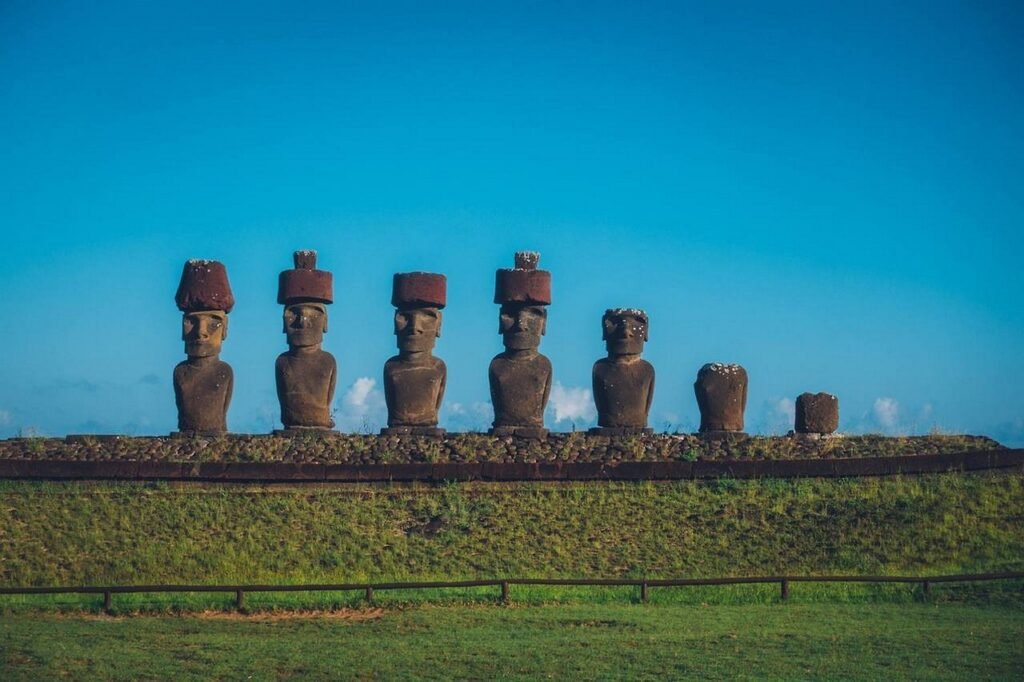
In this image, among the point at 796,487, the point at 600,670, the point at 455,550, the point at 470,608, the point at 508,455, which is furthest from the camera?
the point at 508,455

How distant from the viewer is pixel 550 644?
15109mm

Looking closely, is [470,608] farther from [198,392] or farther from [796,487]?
[198,392]

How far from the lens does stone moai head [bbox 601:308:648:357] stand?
2389 centimetres

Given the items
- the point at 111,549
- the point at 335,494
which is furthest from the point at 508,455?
the point at 111,549

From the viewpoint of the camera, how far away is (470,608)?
17547 millimetres

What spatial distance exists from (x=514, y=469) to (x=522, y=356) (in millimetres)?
2785

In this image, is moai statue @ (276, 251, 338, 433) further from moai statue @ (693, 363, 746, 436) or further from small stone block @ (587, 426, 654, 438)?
moai statue @ (693, 363, 746, 436)

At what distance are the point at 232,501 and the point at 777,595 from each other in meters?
7.89

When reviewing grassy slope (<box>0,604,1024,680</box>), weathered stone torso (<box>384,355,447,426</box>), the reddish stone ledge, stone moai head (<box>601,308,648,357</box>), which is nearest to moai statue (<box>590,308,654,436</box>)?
stone moai head (<box>601,308,648,357</box>)

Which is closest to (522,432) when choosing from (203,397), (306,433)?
(306,433)

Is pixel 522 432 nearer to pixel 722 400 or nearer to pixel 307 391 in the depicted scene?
pixel 722 400

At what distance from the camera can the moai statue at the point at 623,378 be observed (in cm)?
2352

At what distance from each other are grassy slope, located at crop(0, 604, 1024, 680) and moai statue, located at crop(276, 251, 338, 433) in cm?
700

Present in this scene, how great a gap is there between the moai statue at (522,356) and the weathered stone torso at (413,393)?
0.88 meters
